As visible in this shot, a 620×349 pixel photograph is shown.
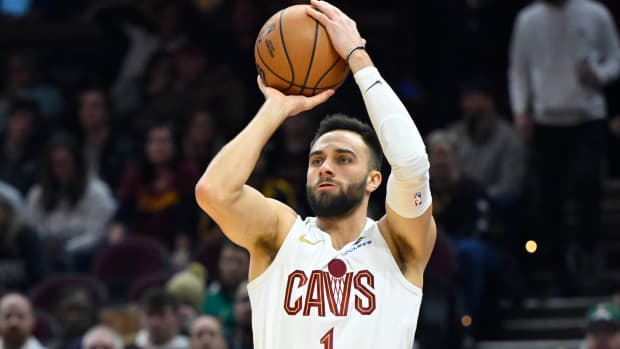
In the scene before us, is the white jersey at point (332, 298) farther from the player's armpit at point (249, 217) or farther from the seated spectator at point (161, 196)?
the seated spectator at point (161, 196)

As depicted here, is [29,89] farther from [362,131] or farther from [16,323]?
[362,131]

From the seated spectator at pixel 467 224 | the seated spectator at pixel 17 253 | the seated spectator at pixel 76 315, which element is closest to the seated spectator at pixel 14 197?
the seated spectator at pixel 17 253

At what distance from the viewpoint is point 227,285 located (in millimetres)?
10016

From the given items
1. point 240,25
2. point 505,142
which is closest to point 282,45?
point 505,142

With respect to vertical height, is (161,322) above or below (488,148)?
below

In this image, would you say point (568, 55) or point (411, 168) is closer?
point (411, 168)

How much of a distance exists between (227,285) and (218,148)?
6.35 feet

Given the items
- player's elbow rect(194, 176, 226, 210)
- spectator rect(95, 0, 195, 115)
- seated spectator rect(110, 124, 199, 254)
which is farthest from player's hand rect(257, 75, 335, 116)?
spectator rect(95, 0, 195, 115)

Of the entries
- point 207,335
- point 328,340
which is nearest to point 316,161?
point 328,340

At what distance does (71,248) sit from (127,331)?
1.30 m

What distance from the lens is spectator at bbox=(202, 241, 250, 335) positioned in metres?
9.91

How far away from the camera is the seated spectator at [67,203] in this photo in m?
11.3

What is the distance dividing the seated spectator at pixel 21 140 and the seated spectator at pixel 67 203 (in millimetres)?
761

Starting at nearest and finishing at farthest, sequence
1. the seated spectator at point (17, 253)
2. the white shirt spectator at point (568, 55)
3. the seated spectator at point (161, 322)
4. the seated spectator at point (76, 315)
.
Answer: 1. the seated spectator at point (161, 322)
2. the seated spectator at point (76, 315)
3. the white shirt spectator at point (568, 55)
4. the seated spectator at point (17, 253)
